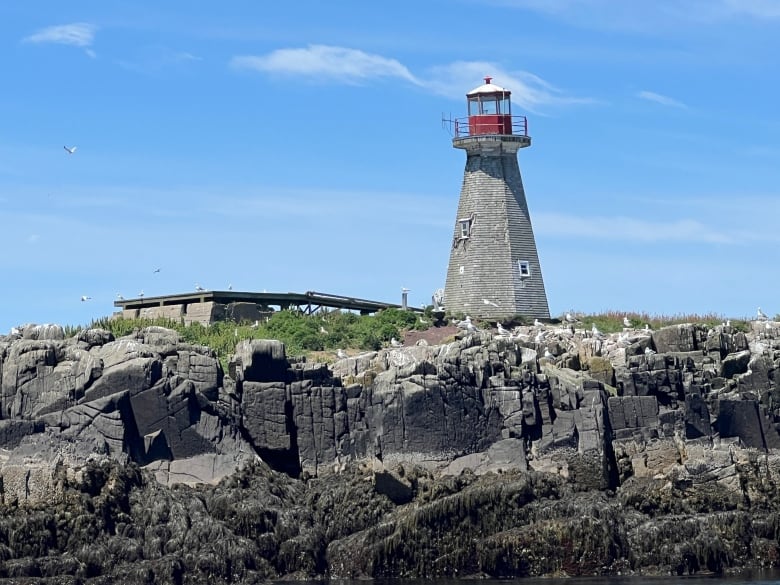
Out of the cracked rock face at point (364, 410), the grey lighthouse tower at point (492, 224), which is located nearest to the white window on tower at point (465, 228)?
the grey lighthouse tower at point (492, 224)

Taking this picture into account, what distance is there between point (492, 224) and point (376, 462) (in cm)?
1914

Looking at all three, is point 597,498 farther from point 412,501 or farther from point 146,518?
point 146,518

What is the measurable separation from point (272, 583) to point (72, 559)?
5.22 metres

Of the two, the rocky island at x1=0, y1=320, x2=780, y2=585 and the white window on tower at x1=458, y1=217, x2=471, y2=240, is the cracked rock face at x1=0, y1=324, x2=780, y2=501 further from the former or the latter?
the white window on tower at x1=458, y1=217, x2=471, y2=240

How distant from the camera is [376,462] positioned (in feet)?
214

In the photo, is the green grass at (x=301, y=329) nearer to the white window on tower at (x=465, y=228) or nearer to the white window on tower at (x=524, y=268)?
the white window on tower at (x=465, y=228)

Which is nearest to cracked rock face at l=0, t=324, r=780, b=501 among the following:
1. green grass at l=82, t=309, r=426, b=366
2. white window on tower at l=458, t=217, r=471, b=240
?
green grass at l=82, t=309, r=426, b=366

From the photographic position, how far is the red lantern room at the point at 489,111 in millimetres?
82875

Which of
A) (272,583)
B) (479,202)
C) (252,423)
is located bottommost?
(272,583)

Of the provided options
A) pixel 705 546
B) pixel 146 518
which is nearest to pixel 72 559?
pixel 146 518

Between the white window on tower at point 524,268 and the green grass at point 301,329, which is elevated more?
the white window on tower at point 524,268

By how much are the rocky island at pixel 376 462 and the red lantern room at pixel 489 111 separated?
1538 centimetres

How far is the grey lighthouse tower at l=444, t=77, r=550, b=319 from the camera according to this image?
82438 mm

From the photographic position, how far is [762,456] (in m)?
65.2
